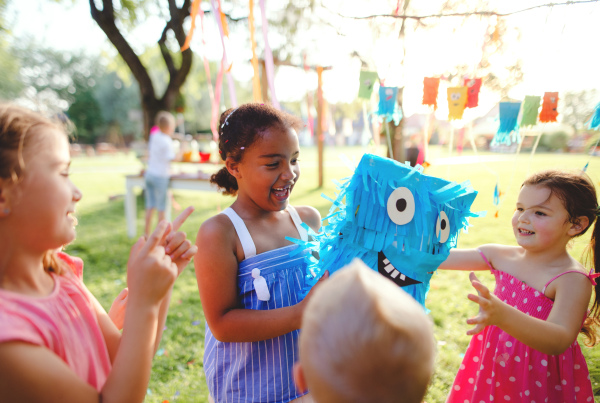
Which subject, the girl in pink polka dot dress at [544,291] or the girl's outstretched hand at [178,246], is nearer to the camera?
the girl's outstretched hand at [178,246]

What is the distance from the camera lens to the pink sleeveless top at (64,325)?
75cm

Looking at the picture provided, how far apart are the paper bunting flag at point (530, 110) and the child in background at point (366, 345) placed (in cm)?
192

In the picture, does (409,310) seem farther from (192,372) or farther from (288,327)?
(192,372)

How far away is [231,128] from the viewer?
1465mm

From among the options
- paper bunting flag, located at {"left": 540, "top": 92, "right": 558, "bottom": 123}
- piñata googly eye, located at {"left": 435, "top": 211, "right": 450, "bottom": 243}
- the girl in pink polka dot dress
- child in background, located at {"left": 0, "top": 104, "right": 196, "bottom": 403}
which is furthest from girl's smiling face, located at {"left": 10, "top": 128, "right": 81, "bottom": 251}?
paper bunting flag, located at {"left": 540, "top": 92, "right": 558, "bottom": 123}

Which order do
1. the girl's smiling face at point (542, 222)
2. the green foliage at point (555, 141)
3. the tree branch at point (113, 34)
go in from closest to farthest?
the girl's smiling face at point (542, 222) < the tree branch at point (113, 34) < the green foliage at point (555, 141)

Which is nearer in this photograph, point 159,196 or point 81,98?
point 159,196

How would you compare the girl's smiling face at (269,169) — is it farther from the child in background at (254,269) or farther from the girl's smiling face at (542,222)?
the girl's smiling face at (542,222)

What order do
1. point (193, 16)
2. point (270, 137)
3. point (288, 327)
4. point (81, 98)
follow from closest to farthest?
1. point (288, 327)
2. point (270, 137)
3. point (193, 16)
4. point (81, 98)

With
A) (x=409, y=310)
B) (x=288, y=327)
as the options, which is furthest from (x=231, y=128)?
(x=409, y=310)

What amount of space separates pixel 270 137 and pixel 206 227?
1.36 ft

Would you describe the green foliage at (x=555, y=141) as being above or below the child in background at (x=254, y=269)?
below

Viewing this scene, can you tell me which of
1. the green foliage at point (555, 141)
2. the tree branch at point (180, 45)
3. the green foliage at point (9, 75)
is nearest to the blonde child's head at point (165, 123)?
the tree branch at point (180, 45)

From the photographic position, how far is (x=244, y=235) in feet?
4.33
